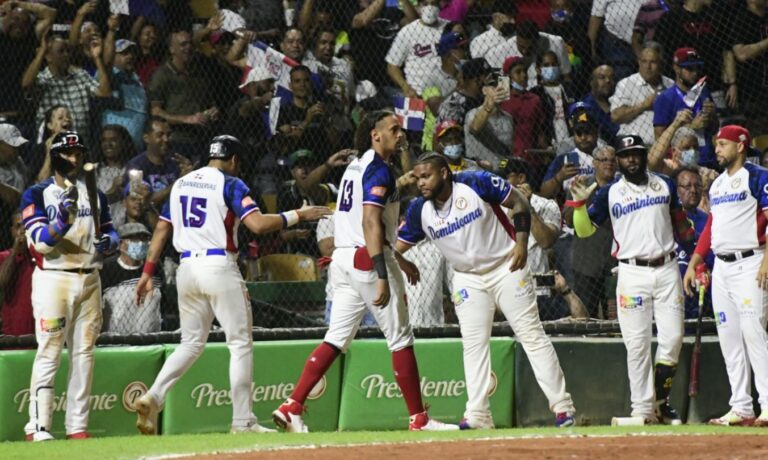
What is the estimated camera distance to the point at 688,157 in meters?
10.9

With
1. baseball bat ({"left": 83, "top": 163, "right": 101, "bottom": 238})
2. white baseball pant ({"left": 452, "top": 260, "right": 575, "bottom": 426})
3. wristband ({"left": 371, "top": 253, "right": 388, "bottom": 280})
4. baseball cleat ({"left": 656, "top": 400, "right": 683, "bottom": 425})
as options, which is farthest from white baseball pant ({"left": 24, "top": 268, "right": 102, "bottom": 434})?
baseball cleat ({"left": 656, "top": 400, "right": 683, "bottom": 425})

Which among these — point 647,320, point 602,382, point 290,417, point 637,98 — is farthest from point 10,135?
point 637,98

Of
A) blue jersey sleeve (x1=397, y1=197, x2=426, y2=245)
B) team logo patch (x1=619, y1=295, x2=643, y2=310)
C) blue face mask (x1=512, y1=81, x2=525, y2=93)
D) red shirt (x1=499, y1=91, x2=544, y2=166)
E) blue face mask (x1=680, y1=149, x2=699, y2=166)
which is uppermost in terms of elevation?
blue face mask (x1=512, y1=81, x2=525, y2=93)

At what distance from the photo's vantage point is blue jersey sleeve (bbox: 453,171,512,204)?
800 cm

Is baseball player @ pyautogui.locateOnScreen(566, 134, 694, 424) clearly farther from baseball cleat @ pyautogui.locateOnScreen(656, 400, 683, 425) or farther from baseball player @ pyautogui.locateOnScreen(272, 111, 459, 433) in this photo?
baseball player @ pyautogui.locateOnScreen(272, 111, 459, 433)

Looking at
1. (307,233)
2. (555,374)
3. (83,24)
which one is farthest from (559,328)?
(83,24)

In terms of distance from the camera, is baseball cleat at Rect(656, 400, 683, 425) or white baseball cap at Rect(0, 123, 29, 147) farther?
white baseball cap at Rect(0, 123, 29, 147)

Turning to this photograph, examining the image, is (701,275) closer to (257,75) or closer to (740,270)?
(740,270)

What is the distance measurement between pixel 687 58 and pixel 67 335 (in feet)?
20.4

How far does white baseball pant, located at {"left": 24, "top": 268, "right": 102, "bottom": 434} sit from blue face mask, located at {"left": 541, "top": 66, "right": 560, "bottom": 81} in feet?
17.1

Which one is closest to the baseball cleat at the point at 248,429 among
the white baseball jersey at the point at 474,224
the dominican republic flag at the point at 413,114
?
the white baseball jersey at the point at 474,224

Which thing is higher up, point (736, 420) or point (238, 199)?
point (238, 199)

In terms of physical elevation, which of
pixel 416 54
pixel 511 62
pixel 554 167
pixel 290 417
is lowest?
pixel 290 417

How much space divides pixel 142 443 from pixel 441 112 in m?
5.06
